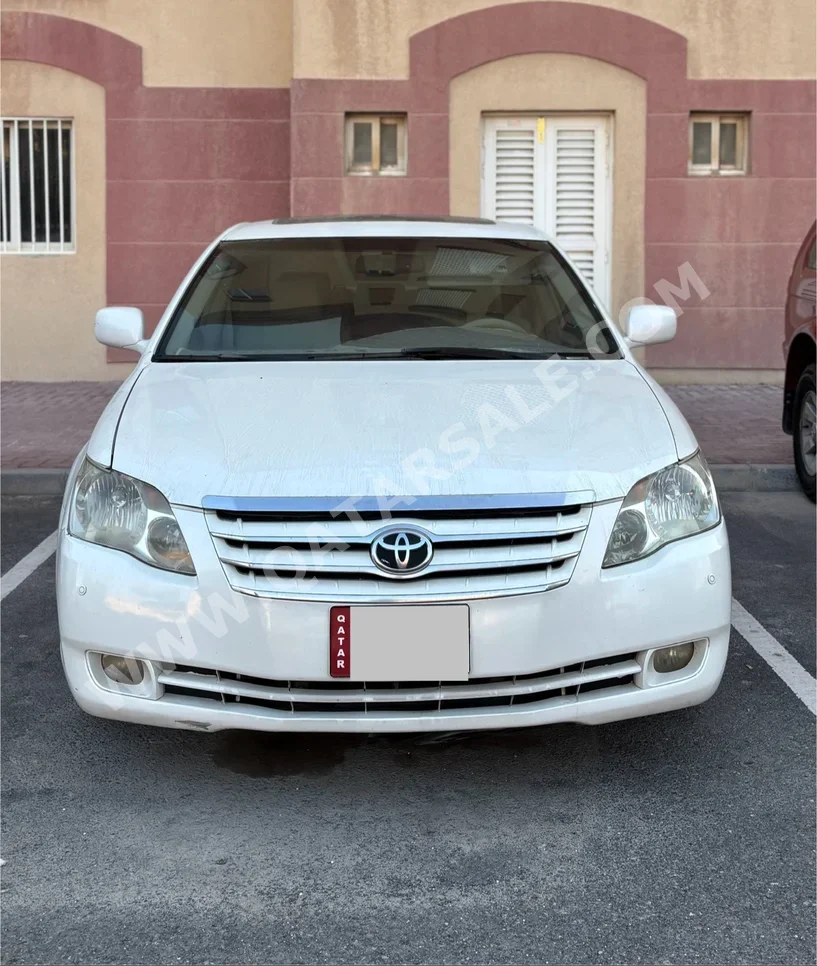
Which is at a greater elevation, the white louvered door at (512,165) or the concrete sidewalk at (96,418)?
the white louvered door at (512,165)

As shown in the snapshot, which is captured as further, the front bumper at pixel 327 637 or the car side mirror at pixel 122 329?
the car side mirror at pixel 122 329

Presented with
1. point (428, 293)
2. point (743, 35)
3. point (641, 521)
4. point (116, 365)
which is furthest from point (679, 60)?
point (641, 521)

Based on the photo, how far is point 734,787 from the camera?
10.8ft

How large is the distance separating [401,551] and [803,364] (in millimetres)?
4837

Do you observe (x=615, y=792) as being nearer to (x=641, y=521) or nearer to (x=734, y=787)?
(x=734, y=787)

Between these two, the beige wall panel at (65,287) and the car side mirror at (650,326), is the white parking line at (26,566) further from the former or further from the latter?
the beige wall panel at (65,287)

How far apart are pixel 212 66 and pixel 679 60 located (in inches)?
178

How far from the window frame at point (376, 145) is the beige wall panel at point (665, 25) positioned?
1.31ft

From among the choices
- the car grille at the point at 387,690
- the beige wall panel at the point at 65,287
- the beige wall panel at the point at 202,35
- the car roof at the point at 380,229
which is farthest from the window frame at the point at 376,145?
the car grille at the point at 387,690

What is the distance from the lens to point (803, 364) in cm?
711

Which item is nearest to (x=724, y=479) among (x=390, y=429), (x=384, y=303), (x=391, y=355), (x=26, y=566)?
(x=384, y=303)

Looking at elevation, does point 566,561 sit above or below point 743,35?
below

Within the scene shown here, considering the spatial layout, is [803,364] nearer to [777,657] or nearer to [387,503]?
[777,657]

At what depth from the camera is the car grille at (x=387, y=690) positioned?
9.81ft
